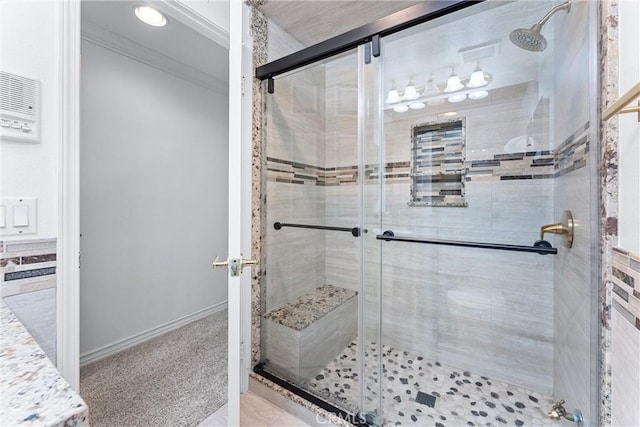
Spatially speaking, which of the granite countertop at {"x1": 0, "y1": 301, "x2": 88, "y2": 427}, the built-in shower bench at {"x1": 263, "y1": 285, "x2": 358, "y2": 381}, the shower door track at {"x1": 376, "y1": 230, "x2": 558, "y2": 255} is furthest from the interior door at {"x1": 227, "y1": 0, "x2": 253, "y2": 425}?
the shower door track at {"x1": 376, "y1": 230, "x2": 558, "y2": 255}

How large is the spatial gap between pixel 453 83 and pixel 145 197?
2.51m

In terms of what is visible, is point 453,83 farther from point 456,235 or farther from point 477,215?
point 456,235

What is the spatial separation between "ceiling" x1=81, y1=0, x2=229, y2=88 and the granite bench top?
210cm

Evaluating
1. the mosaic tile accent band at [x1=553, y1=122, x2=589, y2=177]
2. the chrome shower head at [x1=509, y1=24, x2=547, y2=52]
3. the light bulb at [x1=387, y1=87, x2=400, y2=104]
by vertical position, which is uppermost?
A: the chrome shower head at [x1=509, y1=24, x2=547, y2=52]

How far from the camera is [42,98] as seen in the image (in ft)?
3.20

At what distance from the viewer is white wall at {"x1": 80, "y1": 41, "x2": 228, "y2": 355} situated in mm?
1918

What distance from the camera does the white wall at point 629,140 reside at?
627 mm

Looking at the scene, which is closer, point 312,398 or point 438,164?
point 312,398

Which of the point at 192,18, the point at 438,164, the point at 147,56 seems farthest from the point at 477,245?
the point at 147,56

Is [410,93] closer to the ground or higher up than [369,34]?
closer to the ground

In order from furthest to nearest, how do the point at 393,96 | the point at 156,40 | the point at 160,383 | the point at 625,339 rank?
the point at 156,40, the point at 393,96, the point at 160,383, the point at 625,339

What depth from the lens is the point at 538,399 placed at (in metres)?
1.48

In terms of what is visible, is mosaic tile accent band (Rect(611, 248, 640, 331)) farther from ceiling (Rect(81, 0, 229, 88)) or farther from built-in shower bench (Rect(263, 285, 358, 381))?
ceiling (Rect(81, 0, 229, 88))

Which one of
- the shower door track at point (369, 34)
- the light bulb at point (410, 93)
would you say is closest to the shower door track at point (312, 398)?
the shower door track at point (369, 34)
